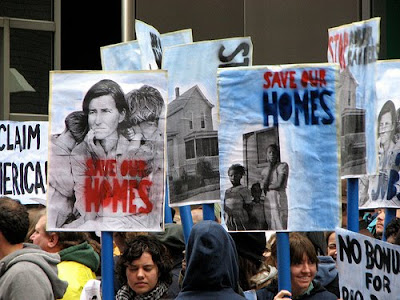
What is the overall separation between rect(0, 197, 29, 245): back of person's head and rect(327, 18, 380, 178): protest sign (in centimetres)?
181

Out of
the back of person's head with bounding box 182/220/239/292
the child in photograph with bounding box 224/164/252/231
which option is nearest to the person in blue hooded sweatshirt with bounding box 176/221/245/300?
the back of person's head with bounding box 182/220/239/292

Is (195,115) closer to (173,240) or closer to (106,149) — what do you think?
(106,149)

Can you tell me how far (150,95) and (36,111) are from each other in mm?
10140

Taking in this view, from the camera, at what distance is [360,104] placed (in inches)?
279

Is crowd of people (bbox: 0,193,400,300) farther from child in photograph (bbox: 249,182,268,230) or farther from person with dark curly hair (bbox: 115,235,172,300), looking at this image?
child in photograph (bbox: 249,182,268,230)

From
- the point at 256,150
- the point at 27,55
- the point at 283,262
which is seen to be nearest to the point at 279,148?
the point at 256,150

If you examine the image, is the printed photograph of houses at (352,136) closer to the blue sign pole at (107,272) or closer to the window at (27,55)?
the blue sign pole at (107,272)

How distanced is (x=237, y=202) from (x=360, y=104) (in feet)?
3.31

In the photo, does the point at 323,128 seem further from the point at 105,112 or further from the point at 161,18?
the point at 161,18

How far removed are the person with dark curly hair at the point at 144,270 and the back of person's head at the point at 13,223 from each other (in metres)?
0.57

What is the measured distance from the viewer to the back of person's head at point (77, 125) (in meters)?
7.04

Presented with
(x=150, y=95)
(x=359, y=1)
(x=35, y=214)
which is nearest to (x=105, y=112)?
(x=150, y=95)

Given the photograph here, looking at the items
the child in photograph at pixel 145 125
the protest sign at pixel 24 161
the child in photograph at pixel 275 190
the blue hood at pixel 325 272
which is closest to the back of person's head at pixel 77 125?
the child in photograph at pixel 145 125

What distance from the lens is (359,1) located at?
13.2m
